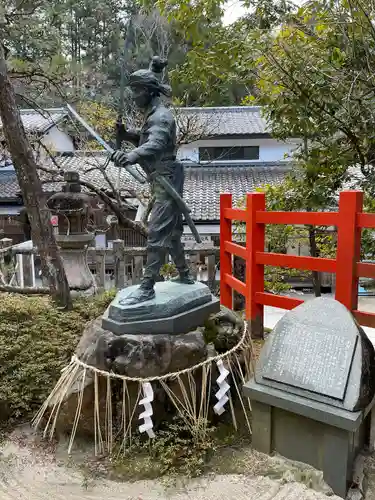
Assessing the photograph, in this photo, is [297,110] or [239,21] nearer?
[297,110]

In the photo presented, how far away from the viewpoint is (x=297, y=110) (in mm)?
4910

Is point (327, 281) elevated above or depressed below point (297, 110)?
below

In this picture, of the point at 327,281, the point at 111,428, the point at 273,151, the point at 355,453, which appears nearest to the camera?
the point at 355,453

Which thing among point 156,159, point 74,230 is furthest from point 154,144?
point 74,230

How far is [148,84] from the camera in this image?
11.0 feet

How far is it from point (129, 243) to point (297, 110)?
11.5 metres

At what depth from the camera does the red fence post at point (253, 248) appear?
5035mm

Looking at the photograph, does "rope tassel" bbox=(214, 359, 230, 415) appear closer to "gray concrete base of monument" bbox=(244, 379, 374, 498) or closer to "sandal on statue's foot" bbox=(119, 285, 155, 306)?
"gray concrete base of monument" bbox=(244, 379, 374, 498)

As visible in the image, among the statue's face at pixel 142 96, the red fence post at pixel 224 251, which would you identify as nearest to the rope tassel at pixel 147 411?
the statue's face at pixel 142 96

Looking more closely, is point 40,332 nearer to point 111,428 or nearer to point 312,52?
point 111,428

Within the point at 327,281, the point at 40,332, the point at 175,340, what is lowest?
the point at 327,281

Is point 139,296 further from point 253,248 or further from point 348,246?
point 348,246

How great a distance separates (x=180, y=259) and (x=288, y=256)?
5.09 feet

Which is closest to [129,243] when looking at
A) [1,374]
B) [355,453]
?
[1,374]
